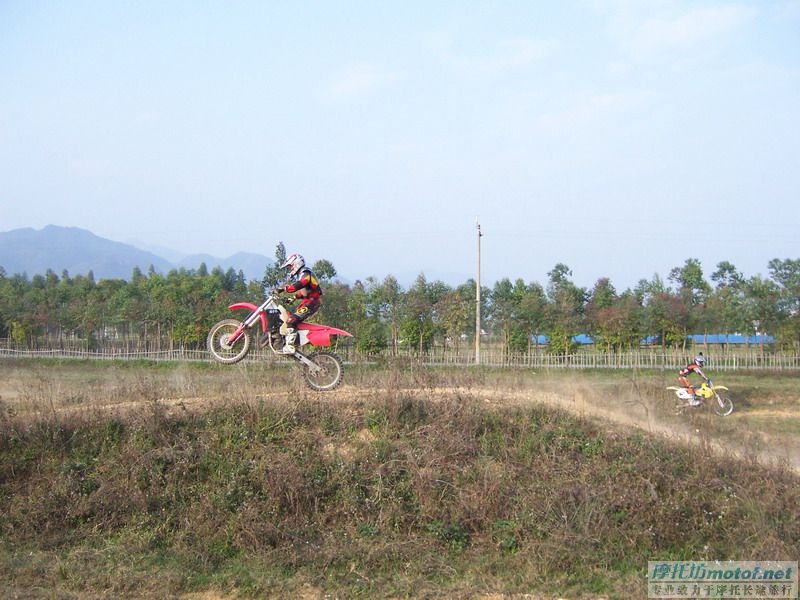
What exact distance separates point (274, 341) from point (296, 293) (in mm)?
912

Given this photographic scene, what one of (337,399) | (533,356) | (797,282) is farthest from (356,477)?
(797,282)

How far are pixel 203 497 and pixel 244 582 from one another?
6.19 ft

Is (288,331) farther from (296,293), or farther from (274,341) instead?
A: (296,293)

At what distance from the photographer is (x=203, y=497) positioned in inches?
392

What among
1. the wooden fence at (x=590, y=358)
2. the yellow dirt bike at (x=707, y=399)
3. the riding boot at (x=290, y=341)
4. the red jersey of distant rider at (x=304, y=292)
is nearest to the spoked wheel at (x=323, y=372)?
the riding boot at (x=290, y=341)

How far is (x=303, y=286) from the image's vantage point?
1207 centimetres

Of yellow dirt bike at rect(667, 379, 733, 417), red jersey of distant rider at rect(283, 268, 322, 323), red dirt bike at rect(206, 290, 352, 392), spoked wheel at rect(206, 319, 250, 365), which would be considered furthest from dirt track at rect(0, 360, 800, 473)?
yellow dirt bike at rect(667, 379, 733, 417)

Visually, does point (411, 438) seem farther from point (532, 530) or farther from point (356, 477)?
point (532, 530)

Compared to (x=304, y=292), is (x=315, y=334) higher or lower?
lower

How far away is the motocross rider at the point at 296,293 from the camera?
1203 cm

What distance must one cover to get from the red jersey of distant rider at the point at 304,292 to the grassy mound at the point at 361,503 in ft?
4.73
